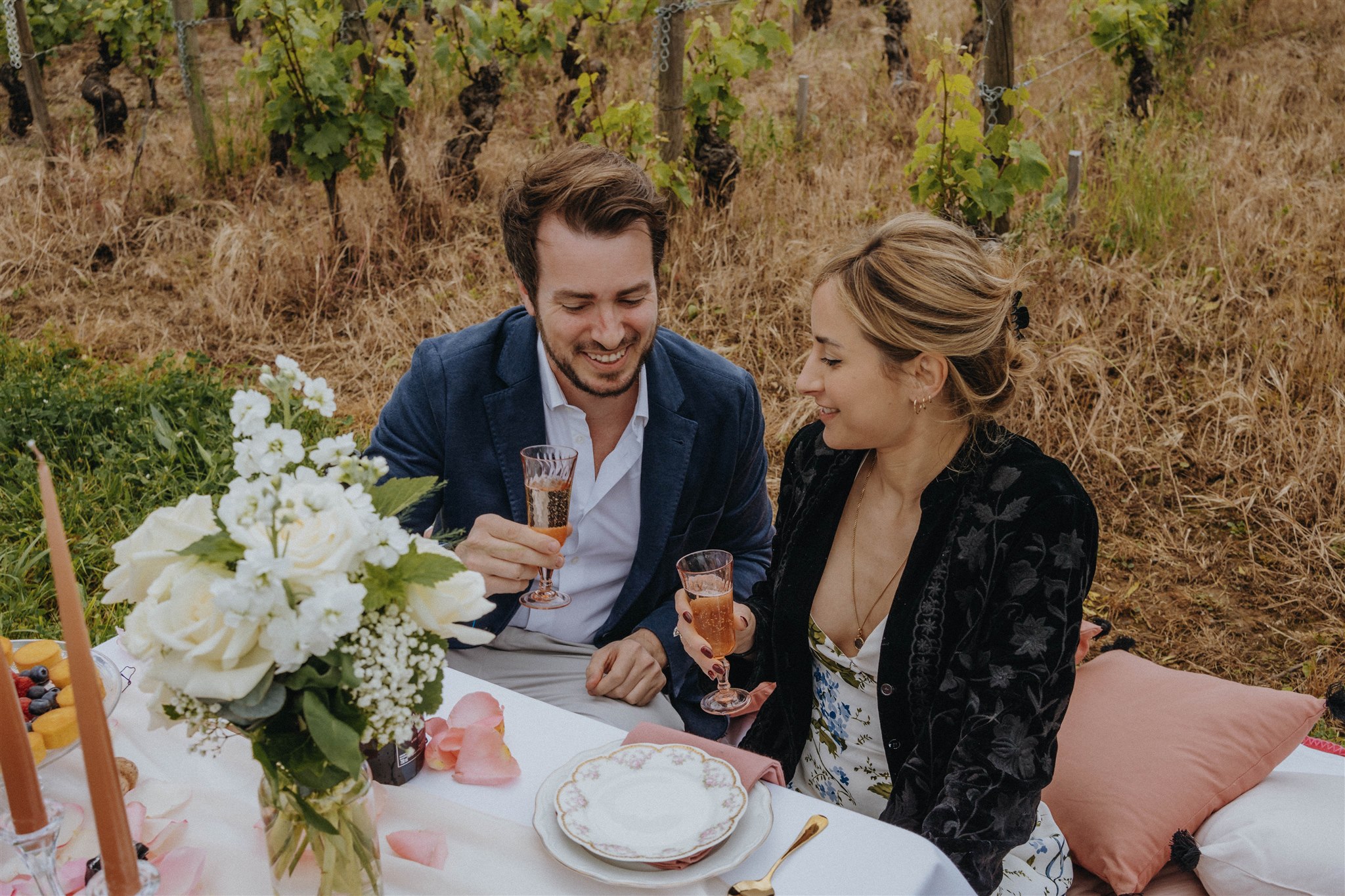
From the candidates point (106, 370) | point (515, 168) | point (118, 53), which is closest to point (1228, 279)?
point (515, 168)

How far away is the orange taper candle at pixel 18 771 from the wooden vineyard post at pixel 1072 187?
4727mm

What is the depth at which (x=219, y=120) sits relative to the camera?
301 inches

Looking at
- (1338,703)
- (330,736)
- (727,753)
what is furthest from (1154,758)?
(330,736)

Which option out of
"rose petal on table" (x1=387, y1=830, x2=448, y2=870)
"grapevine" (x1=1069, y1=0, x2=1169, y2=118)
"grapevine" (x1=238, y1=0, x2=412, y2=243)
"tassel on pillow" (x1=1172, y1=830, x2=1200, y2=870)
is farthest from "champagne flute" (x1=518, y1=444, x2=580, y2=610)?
"grapevine" (x1=1069, y1=0, x2=1169, y2=118)

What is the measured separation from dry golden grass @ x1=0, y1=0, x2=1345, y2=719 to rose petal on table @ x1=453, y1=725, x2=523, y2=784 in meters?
2.52

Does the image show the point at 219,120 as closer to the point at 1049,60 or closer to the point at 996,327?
the point at 1049,60

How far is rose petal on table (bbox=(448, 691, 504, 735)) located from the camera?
5.19ft

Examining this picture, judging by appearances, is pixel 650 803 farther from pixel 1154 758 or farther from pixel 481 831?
pixel 1154 758

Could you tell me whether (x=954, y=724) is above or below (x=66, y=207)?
below

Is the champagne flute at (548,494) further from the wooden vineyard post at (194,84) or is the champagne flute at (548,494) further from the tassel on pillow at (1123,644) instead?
the wooden vineyard post at (194,84)

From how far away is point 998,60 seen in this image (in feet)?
13.7

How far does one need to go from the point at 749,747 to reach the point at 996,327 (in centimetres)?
99

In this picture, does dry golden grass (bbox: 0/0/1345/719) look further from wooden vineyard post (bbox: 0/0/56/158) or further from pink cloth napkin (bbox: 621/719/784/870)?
pink cloth napkin (bbox: 621/719/784/870)

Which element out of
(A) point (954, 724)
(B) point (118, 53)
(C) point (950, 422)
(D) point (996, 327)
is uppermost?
(B) point (118, 53)
